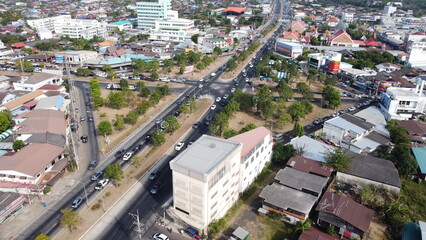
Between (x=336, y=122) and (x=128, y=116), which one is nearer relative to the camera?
(x=336, y=122)

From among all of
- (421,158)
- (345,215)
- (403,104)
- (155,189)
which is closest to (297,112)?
(421,158)

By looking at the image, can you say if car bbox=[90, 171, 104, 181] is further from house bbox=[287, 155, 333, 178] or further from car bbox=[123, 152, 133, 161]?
house bbox=[287, 155, 333, 178]

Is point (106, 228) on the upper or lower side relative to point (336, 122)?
lower

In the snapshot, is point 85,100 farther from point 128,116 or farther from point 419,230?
point 419,230

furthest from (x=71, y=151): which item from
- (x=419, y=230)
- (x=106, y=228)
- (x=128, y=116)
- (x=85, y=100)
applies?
(x=419, y=230)

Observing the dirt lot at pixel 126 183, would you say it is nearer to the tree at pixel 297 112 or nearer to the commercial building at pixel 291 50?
the tree at pixel 297 112

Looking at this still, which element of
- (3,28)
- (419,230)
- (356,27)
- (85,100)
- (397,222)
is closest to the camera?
(419,230)

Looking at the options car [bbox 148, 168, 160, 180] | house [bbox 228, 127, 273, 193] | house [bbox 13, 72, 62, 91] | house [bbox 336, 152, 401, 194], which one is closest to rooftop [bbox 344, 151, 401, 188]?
house [bbox 336, 152, 401, 194]
